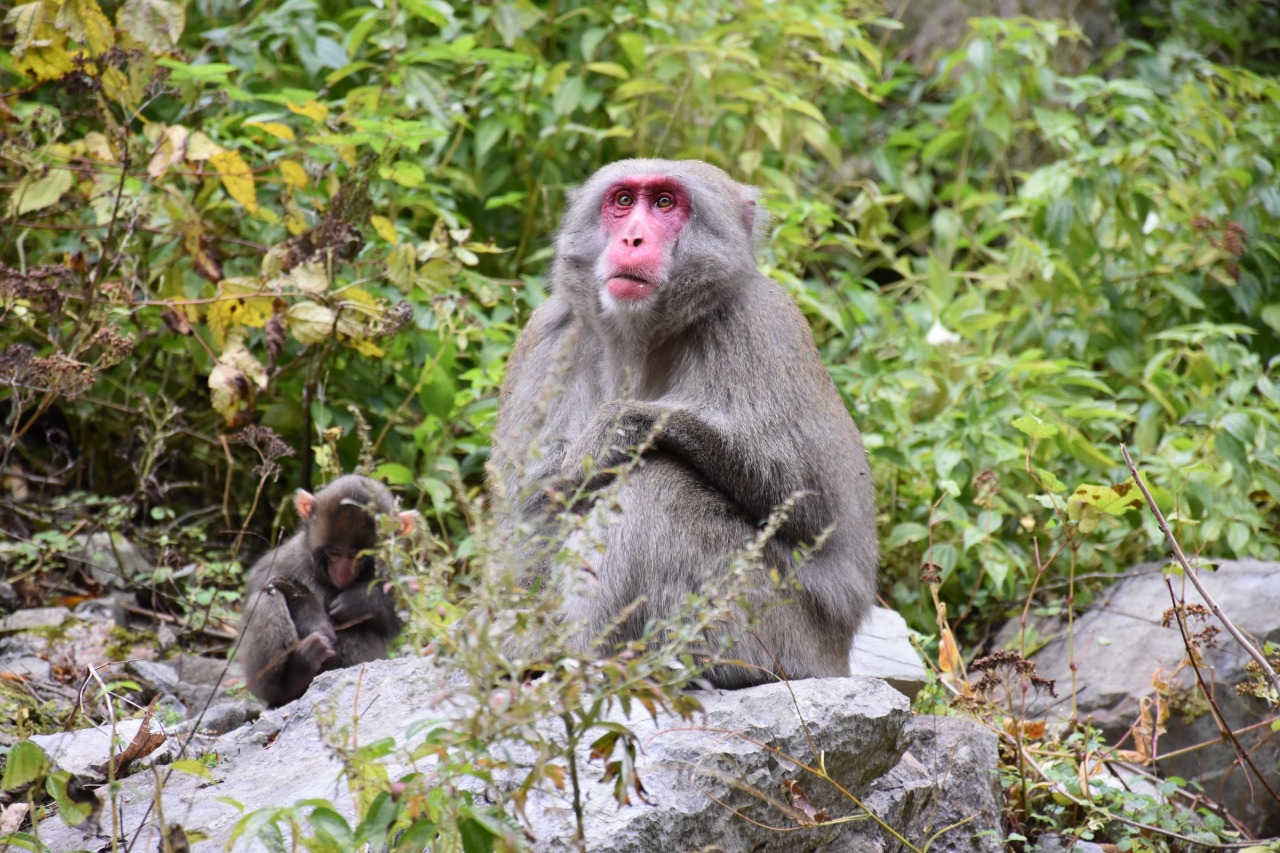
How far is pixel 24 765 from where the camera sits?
11.0 feet

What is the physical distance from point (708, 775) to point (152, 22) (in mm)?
3925

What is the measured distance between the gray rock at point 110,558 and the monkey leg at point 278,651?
1416mm

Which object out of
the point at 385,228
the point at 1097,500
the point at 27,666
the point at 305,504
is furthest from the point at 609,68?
the point at 27,666

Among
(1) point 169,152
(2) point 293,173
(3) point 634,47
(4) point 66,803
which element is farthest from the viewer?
(3) point 634,47

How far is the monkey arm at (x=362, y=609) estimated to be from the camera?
5.20 meters

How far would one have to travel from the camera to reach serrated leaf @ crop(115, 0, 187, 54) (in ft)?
18.1

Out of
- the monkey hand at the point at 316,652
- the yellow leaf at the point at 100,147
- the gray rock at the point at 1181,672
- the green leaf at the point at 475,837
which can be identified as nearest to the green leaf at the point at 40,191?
the yellow leaf at the point at 100,147

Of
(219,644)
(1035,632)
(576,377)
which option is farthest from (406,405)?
(1035,632)

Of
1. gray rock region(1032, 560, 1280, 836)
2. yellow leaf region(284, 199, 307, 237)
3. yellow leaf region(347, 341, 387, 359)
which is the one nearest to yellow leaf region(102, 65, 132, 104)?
yellow leaf region(284, 199, 307, 237)

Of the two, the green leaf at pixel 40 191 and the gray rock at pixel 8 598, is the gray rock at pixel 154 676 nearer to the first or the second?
the gray rock at pixel 8 598

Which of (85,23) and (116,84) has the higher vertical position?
(85,23)

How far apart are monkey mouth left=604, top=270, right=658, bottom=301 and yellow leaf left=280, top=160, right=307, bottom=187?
7.38ft

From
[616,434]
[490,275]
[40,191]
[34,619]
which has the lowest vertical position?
[34,619]

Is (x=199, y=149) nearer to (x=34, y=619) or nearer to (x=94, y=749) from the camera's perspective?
(x=34, y=619)
